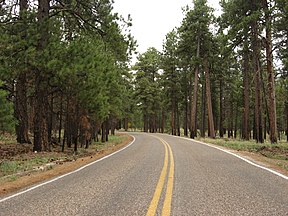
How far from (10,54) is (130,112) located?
46701 millimetres

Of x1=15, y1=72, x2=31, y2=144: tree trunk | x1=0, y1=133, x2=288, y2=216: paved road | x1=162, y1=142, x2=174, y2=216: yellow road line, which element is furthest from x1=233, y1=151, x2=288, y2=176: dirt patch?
x1=15, y1=72, x2=31, y2=144: tree trunk

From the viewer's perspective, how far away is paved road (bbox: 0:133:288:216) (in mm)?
5347

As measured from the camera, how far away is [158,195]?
6.35 meters

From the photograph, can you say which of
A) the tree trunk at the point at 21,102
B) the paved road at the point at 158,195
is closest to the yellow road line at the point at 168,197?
the paved road at the point at 158,195

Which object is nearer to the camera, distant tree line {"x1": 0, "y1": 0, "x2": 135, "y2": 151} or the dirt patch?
the dirt patch

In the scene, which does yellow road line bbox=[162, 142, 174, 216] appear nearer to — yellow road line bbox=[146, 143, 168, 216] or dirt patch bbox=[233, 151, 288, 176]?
yellow road line bbox=[146, 143, 168, 216]

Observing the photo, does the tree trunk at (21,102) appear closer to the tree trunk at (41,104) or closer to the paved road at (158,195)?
the tree trunk at (41,104)

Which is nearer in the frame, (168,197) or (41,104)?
(168,197)

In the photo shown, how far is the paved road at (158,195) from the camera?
5.35 metres

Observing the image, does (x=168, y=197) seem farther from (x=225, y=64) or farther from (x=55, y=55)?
(x=225, y=64)

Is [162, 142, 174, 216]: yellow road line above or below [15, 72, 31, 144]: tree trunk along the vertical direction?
below

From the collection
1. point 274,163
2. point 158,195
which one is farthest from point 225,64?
point 158,195

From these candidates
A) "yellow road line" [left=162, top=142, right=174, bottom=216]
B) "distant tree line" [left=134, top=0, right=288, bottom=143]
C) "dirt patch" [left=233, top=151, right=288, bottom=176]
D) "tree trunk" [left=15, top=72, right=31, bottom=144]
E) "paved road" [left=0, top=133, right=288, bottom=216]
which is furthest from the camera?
"distant tree line" [left=134, top=0, right=288, bottom=143]

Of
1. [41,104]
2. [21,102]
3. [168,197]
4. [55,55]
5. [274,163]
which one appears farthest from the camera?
[21,102]
